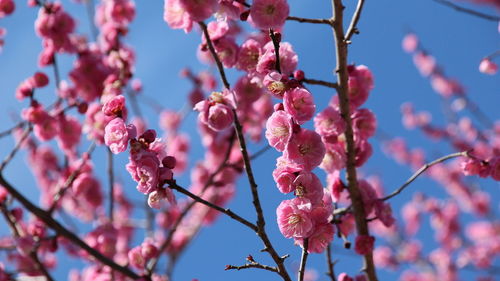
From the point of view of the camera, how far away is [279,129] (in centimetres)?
175

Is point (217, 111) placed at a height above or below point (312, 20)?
below

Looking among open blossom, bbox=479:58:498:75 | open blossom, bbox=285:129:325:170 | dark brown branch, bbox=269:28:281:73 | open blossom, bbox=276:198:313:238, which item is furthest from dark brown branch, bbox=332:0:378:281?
open blossom, bbox=479:58:498:75

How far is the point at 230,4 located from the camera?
75.7 inches

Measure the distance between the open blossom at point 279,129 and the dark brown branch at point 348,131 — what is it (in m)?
0.67

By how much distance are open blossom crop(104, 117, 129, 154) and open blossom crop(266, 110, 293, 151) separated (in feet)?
1.70

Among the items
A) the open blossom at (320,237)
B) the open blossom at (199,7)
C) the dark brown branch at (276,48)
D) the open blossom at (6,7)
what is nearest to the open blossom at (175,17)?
the open blossom at (199,7)

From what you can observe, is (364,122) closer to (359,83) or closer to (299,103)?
(359,83)

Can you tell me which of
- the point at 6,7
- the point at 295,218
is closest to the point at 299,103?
the point at 295,218

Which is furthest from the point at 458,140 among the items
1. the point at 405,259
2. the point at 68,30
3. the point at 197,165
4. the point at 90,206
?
the point at 68,30

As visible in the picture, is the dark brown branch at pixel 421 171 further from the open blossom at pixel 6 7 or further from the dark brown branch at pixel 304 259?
Result: the open blossom at pixel 6 7

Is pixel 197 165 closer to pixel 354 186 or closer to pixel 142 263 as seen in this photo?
pixel 142 263

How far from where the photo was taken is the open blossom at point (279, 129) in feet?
5.67

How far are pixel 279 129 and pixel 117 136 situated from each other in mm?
586

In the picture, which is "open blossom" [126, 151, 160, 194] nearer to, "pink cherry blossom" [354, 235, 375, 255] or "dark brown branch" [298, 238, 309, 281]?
"dark brown branch" [298, 238, 309, 281]
